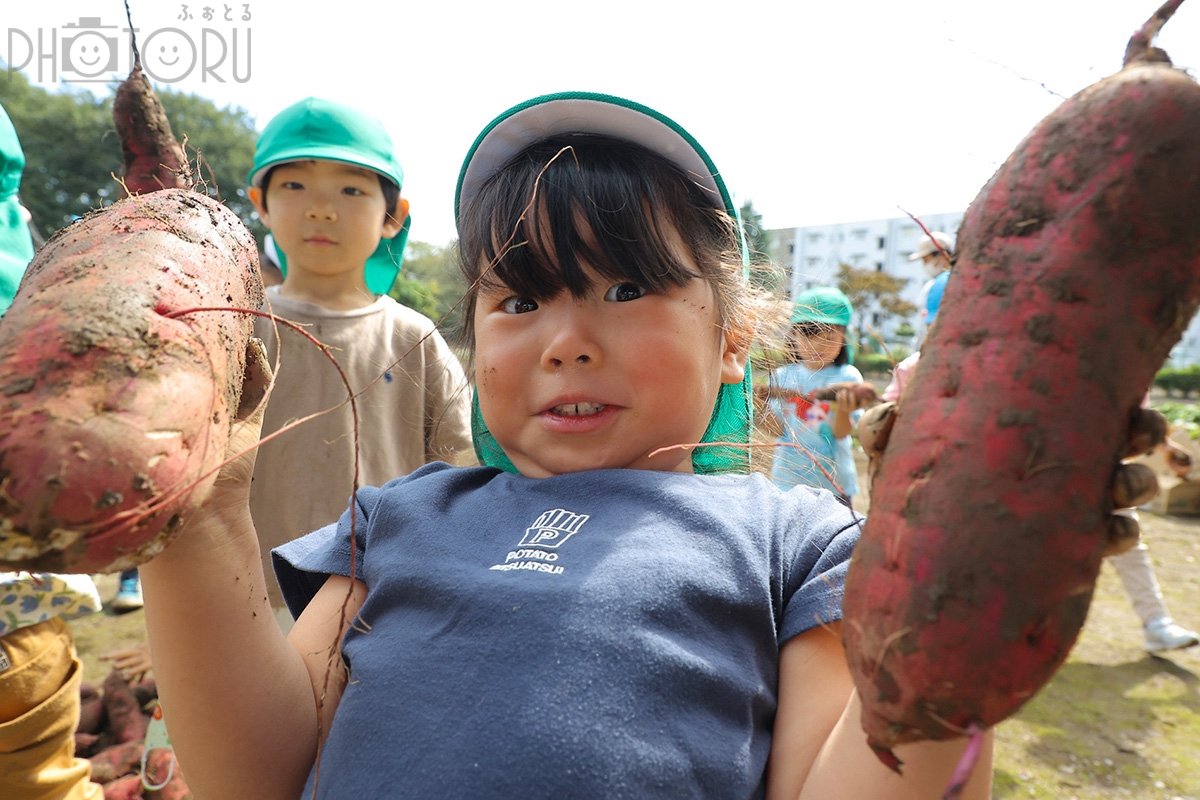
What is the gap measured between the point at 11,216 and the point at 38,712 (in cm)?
131

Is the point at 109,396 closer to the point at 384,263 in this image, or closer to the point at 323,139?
the point at 323,139

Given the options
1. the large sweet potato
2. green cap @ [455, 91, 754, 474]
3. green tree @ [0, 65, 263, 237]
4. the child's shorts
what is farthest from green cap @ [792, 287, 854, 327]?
green tree @ [0, 65, 263, 237]

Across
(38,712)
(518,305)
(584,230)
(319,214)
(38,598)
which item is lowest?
(38,712)

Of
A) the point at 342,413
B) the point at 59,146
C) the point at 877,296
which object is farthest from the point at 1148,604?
the point at 877,296

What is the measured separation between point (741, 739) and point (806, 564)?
0.97 ft

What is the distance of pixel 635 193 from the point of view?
4.50 ft

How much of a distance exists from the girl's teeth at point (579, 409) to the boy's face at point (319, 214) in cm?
172

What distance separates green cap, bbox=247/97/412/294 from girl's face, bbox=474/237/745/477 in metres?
1.59

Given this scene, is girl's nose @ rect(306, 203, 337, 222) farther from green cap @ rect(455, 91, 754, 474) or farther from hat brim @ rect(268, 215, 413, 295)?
green cap @ rect(455, 91, 754, 474)

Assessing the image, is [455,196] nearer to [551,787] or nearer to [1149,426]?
[551,787]

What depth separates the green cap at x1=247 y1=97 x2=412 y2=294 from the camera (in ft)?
8.52

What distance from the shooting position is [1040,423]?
0.68 meters

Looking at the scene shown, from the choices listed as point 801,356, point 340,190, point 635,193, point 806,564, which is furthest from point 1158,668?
point 340,190

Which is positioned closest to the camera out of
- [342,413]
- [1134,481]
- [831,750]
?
[1134,481]
